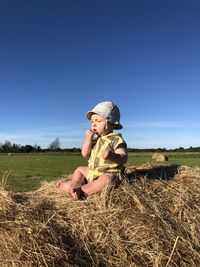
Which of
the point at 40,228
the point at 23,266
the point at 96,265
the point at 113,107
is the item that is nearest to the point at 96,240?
the point at 96,265

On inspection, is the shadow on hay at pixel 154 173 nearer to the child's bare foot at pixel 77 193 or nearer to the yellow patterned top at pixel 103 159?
the yellow patterned top at pixel 103 159

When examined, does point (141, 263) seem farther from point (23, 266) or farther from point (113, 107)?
point (113, 107)

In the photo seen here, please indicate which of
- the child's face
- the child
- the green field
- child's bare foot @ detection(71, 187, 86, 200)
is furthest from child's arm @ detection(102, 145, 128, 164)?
the green field

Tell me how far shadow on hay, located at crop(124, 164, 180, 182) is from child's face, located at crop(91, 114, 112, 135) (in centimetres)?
58

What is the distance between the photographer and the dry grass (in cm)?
336

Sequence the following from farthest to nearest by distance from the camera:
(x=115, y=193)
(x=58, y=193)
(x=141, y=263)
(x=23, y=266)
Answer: (x=58, y=193) → (x=115, y=193) → (x=141, y=263) → (x=23, y=266)

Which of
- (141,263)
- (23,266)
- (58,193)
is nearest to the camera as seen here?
(23,266)

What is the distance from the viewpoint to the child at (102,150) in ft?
15.6

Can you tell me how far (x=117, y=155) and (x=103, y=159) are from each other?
19 cm

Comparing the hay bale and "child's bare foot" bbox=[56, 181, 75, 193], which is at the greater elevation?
the hay bale

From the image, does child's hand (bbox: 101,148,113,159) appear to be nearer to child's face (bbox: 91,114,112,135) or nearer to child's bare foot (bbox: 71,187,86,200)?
child's bare foot (bbox: 71,187,86,200)

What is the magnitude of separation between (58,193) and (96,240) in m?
1.20

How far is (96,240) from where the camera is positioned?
3686 mm

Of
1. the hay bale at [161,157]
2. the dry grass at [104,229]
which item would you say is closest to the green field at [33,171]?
the dry grass at [104,229]
